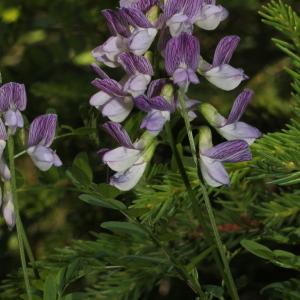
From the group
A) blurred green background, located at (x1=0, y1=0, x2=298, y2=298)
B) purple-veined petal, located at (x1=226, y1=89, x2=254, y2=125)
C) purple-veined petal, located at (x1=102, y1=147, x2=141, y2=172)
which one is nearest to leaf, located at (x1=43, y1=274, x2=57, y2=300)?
purple-veined petal, located at (x1=102, y1=147, x2=141, y2=172)

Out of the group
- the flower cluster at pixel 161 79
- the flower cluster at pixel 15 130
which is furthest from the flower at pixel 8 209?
the flower cluster at pixel 161 79

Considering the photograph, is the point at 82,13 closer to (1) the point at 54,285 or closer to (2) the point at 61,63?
(2) the point at 61,63

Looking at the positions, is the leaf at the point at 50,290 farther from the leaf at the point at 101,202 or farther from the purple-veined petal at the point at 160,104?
the purple-veined petal at the point at 160,104

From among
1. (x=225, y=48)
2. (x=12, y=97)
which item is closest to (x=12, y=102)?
(x=12, y=97)

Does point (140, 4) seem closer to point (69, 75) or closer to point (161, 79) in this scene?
point (161, 79)

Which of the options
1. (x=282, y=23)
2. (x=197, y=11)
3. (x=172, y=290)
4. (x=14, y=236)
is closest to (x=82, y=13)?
(x=14, y=236)
